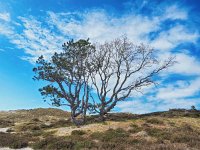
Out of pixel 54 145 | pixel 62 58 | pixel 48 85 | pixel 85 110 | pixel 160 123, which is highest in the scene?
pixel 62 58

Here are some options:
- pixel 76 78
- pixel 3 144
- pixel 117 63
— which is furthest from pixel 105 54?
pixel 3 144

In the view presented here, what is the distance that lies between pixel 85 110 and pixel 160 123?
449 inches

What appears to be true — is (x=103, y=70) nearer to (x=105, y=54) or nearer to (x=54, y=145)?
(x=105, y=54)

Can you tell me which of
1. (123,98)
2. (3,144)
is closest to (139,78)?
(123,98)

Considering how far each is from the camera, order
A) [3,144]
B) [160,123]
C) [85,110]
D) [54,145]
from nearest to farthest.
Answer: [54,145] < [3,144] < [160,123] < [85,110]

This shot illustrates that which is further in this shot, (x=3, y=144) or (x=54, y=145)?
(x=3, y=144)

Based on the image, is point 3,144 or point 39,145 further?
point 3,144

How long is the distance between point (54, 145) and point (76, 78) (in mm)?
23734

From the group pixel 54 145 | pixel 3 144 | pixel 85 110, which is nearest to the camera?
→ pixel 54 145

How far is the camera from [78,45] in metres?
44.5

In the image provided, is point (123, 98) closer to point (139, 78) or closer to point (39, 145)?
point (139, 78)

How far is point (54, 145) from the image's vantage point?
21.5 m

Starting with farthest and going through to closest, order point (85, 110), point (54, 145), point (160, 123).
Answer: point (85, 110) → point (160, 123) → point (54, 145)

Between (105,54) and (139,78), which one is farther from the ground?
(105,54)
